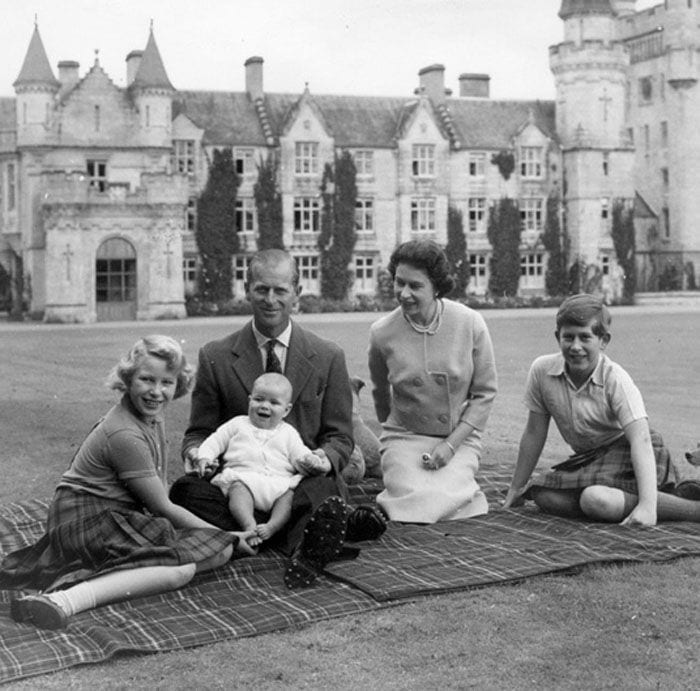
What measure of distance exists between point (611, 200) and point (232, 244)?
18276mm

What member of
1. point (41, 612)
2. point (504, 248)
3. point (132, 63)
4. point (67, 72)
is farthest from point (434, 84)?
point (41, 612)

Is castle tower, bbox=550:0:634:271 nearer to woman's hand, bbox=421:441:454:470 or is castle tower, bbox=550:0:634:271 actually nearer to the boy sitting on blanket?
the boy sitting on blanket

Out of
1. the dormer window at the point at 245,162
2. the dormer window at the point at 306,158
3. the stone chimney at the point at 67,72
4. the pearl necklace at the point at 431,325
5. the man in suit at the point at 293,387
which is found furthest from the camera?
the dormer window at the point at 306,158

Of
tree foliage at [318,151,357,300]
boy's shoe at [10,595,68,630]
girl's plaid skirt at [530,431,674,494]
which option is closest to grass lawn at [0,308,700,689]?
boy's shoe at [10,595,68,630]

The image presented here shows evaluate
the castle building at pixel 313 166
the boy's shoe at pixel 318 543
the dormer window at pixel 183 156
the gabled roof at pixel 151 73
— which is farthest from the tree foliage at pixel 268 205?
the boy's shoe at pixel 318 543

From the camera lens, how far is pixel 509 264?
54969 millimetres

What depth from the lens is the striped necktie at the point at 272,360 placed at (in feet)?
23.2

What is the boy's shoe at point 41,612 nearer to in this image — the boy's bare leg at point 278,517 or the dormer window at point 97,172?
the boy's bare leg at point 278,517

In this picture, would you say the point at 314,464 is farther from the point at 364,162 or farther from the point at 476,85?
the point at 476,85

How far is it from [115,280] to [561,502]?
40.8m

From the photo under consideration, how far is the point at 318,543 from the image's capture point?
19.9ft

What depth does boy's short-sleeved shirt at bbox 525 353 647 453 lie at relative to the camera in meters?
7.22

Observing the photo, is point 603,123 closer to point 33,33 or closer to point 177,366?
point 33,33

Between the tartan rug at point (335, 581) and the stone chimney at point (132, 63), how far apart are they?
157 ft
